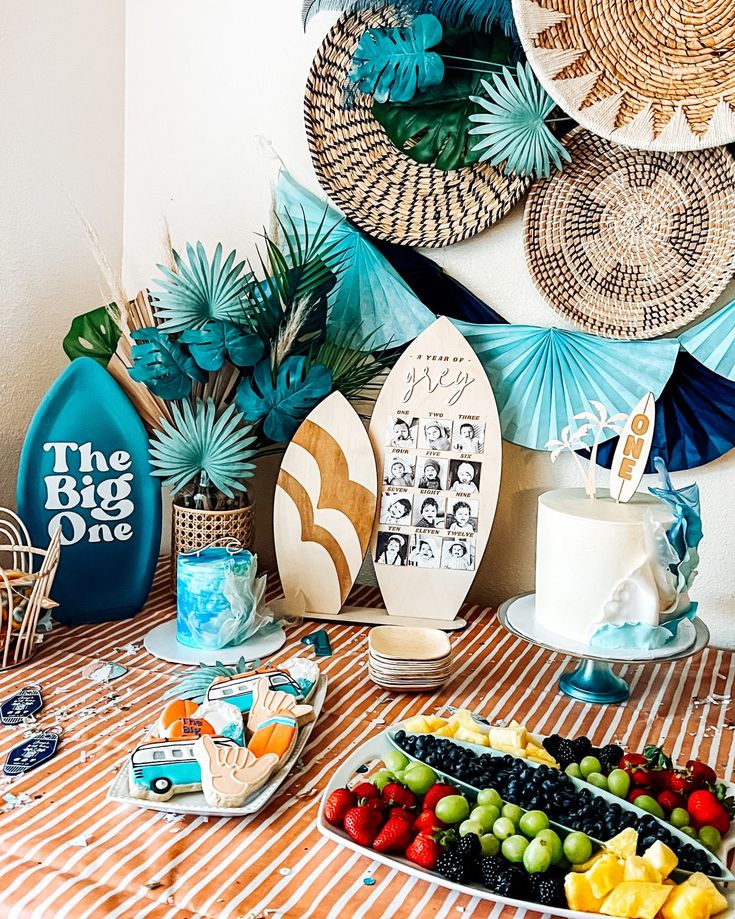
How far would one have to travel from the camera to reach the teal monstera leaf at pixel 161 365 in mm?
1277

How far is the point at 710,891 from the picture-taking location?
2.44 ft

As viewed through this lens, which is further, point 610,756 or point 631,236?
point 631,236

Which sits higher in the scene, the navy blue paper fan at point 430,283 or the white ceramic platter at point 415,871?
the navy blue paper fan at point 430,283

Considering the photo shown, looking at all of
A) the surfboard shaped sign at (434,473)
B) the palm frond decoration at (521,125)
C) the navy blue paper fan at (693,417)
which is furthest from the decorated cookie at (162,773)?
the palm frond decoration at (521,125)

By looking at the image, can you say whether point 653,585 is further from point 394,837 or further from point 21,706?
point 21,706

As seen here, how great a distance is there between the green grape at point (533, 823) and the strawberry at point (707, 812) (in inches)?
6.0

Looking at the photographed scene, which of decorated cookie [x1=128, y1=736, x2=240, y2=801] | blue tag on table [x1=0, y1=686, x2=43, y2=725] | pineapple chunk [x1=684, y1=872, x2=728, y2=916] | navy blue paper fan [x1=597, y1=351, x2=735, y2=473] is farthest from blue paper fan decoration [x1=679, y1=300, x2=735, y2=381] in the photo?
blue tag on table [x1=0, y1=686, x2=43, y2=725]

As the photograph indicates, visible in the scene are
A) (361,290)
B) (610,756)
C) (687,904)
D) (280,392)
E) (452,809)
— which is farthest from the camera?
(361,290)

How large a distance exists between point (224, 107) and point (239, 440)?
0.56 meters

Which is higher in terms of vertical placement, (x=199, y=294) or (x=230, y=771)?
(x=199, y=294)

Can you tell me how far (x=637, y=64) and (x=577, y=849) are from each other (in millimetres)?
956

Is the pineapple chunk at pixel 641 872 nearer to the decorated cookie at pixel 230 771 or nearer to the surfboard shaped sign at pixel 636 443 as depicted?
the decorated cookie at pixel 230 771

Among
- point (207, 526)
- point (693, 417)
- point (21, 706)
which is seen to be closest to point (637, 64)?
point (693, 417)

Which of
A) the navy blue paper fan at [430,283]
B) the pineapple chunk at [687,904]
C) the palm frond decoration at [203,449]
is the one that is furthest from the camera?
the navy blue paper fan at [430,283]
